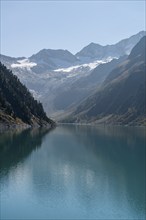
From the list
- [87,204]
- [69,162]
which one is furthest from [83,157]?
[87,204]

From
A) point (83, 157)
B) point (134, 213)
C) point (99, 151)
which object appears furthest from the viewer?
point (99, 151)

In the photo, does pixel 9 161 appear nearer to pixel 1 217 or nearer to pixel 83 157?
pixel 83 157

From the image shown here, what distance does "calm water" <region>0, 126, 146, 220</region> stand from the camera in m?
69.5

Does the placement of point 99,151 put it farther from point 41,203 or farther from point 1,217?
point 1,217

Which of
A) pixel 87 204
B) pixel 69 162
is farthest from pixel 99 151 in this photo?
pixel 87 204

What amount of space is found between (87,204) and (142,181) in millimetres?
29158

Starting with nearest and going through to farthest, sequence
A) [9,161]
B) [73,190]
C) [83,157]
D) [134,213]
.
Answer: [134,213] → [73,190] → [9,161] → [83,157]

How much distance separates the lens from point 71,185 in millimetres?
91438

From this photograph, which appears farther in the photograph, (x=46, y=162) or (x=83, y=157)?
(x=83, y=157)

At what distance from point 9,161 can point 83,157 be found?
34547 mm

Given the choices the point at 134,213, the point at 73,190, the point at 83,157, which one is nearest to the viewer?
the point at 134,213

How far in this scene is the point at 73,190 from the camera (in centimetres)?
8581

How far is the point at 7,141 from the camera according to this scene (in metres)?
178

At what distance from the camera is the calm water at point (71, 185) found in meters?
69.5
